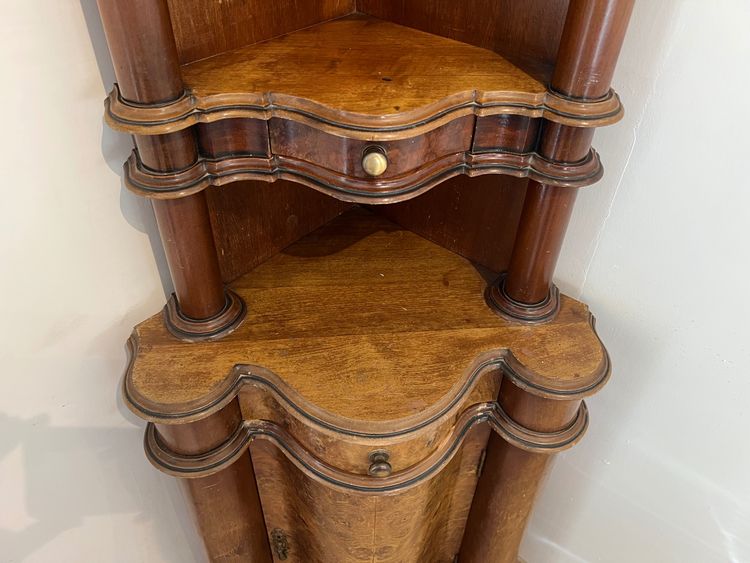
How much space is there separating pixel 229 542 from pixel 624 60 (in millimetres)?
1008

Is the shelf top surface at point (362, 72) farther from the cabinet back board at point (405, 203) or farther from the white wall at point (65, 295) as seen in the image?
the white wall at point (65, 295)

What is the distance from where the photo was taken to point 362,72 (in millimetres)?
802

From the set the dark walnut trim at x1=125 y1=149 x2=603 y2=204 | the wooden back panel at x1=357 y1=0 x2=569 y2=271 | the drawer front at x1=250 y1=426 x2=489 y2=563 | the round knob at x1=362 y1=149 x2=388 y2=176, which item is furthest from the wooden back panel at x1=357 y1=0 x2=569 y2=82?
the drawer front at x1=250 y1=426 x2=489 y2=563

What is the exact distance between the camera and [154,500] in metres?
1.25

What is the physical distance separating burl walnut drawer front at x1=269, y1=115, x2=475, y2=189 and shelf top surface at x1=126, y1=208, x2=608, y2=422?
29 cm

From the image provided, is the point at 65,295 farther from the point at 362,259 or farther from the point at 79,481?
the point at 362,259

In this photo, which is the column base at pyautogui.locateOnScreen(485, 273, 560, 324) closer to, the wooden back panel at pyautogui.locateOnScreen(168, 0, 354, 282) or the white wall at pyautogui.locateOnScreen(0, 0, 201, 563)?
the wooden back panel at pyautogui.locateOnScreen(168, 0, 354, 282)

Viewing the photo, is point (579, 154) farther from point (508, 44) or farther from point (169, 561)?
point (169, 561)

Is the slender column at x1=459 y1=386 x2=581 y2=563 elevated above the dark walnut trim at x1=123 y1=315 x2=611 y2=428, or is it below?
below

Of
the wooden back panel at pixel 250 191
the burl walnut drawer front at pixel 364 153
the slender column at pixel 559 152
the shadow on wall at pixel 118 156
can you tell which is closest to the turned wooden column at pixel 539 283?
the slender column at pixel 559 152

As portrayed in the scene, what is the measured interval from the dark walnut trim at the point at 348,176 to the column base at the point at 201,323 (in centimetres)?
25

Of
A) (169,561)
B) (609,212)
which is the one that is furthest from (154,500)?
(609,212)

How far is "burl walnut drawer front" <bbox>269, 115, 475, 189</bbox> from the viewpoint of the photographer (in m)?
0.74

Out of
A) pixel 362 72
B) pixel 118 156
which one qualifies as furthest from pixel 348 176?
pixel 118 156
